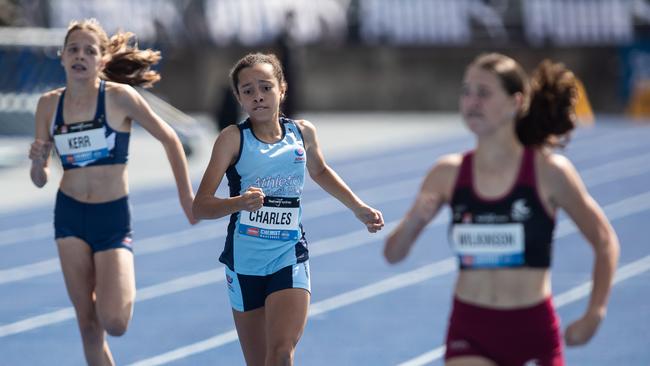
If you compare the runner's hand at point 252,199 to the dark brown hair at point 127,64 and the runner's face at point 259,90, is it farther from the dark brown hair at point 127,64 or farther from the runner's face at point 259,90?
the dark brown hair at point 127,64

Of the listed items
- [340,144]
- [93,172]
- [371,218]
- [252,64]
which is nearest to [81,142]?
[93,172]

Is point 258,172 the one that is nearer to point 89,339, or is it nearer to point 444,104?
point 89,339

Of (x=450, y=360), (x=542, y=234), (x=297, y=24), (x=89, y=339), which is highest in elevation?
(x=542, y=234)

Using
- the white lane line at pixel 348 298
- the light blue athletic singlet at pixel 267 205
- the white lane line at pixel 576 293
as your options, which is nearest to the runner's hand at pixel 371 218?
the light blue athletic singlet at pixel 267 205

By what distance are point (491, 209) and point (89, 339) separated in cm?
257

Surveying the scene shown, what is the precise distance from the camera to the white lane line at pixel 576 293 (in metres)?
7.92

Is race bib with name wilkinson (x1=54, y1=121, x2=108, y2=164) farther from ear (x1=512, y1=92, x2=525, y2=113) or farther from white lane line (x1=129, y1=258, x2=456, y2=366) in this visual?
ear (x1=512, y1=92, x2=525, y2=113)

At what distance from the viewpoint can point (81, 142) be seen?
6.49 metres

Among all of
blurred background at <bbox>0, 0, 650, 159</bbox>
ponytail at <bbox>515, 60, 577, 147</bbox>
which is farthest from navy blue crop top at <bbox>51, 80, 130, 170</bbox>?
blurred background at <bbox>0, 0, 650, 159</bbox>

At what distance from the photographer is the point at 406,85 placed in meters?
33.1

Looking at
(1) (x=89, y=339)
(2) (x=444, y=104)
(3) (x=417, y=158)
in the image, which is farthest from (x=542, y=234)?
(2) (x=444, y=104)

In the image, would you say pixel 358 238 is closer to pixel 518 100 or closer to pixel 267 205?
pixel 267 205

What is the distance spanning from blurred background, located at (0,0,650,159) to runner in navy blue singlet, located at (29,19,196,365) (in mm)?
24963

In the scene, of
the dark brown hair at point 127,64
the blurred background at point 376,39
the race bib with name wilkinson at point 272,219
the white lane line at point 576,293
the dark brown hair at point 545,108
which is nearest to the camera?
the dark brown hair at point 545,108
